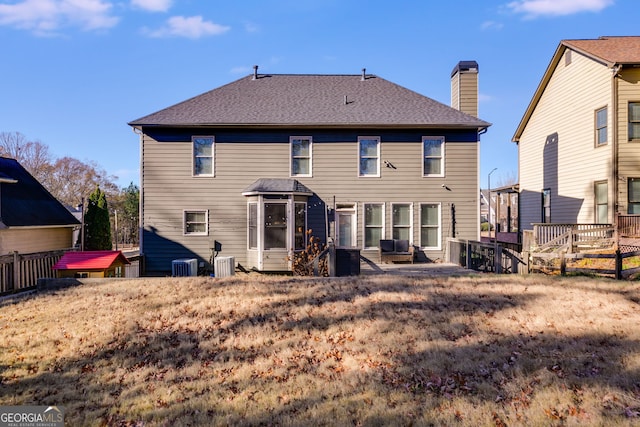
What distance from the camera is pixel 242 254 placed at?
583 inches

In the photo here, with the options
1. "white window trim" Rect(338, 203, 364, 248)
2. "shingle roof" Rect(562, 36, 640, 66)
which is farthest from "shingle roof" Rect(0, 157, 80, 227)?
"shingle roof" Rect(562, 36, 640, 66)

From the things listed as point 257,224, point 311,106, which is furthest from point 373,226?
point 311,106

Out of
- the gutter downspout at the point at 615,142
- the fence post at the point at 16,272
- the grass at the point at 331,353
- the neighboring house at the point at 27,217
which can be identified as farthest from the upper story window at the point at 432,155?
the neighboring house at the point at 27,217

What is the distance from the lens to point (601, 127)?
1549cm

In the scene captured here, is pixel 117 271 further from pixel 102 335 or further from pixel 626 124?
pixel 626 124

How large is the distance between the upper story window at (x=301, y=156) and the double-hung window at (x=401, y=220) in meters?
4.00

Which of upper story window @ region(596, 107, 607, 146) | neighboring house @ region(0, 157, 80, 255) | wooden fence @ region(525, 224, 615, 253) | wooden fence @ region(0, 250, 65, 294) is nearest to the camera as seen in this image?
wooden fence @ region(0, 250, 65, 294)

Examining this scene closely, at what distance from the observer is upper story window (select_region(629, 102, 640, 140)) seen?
14539mm

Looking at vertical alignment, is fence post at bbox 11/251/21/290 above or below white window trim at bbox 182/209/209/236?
below

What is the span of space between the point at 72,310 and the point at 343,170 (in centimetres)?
1035

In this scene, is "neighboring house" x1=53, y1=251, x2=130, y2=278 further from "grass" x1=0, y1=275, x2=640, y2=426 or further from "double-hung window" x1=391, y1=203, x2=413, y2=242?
"double-hung window" x1=391, y1=203, x2=413, y2=242

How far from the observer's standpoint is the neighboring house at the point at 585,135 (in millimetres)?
14516

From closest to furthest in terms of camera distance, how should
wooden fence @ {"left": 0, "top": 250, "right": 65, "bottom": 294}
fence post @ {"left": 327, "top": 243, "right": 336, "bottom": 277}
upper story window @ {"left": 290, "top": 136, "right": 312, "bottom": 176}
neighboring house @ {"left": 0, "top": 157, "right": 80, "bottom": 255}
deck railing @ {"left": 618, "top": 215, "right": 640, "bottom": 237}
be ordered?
wooden fence @ {"left": 0, "top": 250, "right": 65, "bottom": 294} < fence post @ {"left": 327, "top": 243, "right": 336, "bottom": 277} < neighboring house @ {"left": 0, "top": 157, "right": 80, "bottom": 255} < deck railing @ {"left": 618, "top": 215, "right": 640, "bottom": 237} < upper story window @ {"left": 290, "top": 136, "right": 312, "bottom": 176}

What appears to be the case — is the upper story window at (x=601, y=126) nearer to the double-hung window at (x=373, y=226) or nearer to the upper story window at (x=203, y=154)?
the double-hung window at (x=373, y=226)
